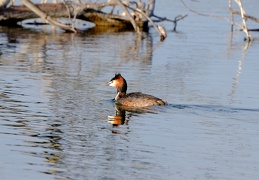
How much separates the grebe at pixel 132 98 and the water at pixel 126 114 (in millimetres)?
162

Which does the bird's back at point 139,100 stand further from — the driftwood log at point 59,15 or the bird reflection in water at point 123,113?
the driftwood log at point 59,15

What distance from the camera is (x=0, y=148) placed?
11.8 metres

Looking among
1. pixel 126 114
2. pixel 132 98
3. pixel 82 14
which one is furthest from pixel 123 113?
pixel 82 14

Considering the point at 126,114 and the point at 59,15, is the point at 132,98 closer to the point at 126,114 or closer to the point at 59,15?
the point at 126,114

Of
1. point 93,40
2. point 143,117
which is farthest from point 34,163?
point 93,40

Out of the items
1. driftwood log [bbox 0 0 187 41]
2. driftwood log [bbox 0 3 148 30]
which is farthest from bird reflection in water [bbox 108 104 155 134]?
driftwood log [bbox 0 3 148 30]

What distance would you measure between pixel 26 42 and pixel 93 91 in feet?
35.3

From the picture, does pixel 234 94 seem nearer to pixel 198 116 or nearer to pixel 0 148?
pixel 198 116

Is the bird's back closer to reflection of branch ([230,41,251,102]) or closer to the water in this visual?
the water

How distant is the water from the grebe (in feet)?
0.53

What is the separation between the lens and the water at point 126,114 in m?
11.2

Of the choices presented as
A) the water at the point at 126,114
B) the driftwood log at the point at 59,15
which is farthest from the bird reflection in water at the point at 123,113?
the driftwood log at the point at 59,15

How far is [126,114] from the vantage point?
15.8m

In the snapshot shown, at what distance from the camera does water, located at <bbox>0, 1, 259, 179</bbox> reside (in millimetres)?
11227
